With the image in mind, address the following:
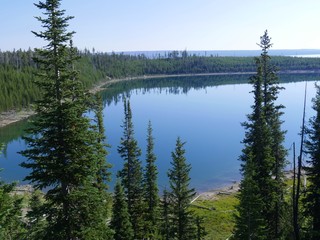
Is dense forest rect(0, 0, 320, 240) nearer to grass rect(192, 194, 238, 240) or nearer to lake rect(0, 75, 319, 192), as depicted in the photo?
grass rect(192, 194, 238, 240)

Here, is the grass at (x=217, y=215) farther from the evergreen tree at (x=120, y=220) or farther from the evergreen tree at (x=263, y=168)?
the evergreen tree at (x=120, y=220)

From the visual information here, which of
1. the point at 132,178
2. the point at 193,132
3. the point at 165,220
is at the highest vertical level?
the point at 132,178

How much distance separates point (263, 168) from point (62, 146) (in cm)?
1902

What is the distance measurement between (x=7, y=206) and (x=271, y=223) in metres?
24.4

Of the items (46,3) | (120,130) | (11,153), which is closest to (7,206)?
(46,3)

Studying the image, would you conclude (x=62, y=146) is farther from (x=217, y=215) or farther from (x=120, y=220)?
(x=217, y=215)

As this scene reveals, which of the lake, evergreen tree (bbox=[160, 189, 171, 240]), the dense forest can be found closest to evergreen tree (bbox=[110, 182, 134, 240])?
the dense forest

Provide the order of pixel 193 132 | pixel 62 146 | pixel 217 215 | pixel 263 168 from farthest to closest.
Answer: pixel 193 132 < pixel 217 215 < pixel 263 168 < pixel 62 146

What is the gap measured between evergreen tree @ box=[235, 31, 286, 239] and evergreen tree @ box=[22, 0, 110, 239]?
44.7ft

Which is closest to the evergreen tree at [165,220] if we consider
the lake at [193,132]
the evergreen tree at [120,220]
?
the evergreen tree at [120,220]

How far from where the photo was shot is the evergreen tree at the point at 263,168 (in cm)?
2658

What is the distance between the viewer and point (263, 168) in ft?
98.2

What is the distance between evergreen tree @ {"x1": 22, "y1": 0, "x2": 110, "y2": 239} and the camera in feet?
53.0

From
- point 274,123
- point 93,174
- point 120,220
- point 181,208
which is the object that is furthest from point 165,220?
point 93,174
